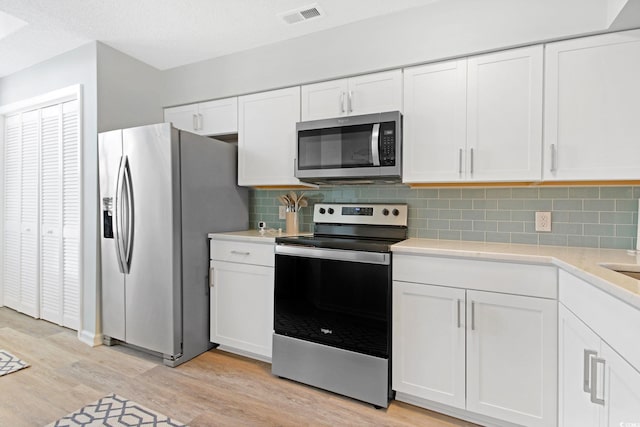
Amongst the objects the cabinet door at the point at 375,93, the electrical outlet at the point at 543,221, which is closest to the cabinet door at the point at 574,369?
the electrical outlet at the point at 543,221

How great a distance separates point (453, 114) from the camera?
2033 millimetres

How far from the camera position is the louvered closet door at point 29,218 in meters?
3.33

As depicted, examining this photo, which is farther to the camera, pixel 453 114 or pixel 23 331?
pixel 23 331

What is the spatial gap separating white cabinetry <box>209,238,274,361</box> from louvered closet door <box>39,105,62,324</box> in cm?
172

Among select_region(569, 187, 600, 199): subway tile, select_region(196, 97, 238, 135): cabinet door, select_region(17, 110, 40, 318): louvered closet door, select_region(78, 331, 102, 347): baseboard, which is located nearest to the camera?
select_region(569, 187, 600, 199): subway tile

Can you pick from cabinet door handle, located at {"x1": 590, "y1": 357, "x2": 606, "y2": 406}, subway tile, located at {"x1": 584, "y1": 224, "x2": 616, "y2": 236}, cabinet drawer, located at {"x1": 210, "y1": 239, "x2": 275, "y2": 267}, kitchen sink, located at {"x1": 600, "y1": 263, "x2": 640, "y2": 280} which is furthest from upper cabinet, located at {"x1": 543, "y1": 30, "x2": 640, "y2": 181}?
cabinet drawer, located at {"x1": 210, "y1": 239, "x2": 275, "y2": 267}

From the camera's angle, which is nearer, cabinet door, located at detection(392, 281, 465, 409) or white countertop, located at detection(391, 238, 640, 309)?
white countertop, located at detection(391, 238, 640, 309)

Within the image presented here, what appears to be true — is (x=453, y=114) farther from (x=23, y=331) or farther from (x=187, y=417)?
(x=23, y=331)

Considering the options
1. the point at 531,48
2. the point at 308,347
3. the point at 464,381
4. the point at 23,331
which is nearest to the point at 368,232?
the point at 308,347

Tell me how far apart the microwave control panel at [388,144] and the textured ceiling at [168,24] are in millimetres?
810

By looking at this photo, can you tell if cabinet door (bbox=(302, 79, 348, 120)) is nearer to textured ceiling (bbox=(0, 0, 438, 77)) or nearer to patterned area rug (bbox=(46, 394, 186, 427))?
textured ceiling (bbox=(0, 0, 438, 77))

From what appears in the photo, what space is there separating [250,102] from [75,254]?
6.93ft

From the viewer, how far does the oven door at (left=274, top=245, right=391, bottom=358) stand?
192 cm

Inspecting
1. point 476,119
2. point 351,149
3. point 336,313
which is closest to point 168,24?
point 351,149
